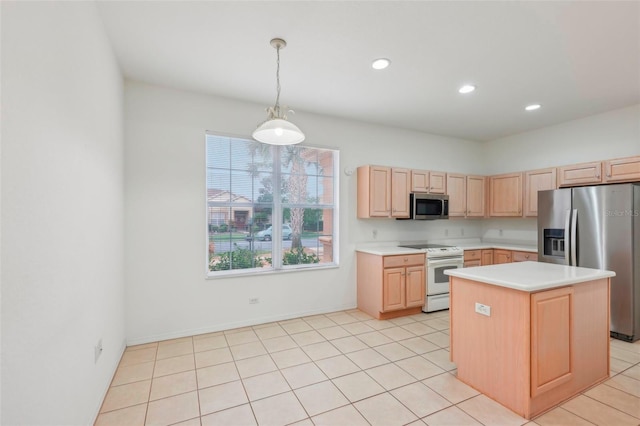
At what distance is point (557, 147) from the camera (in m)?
4.73

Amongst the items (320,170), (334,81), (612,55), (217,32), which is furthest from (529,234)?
(217,32)

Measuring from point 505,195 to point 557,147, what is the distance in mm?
1014

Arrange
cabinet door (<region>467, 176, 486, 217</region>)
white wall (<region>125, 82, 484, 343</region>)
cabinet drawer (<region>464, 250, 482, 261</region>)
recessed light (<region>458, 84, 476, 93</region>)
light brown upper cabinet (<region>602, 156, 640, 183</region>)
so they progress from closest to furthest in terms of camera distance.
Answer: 1. white wall (<region>125, 82, 484, 343</region>)
2. recessed light (<region>458, 84, 476, 93</region>)
3. light brown upper cabinet (<region>602, 156, 640, 183</region>)
4. cabinet drawer (<region>464, 250, 482, 261</region>)
5. cabinet door (<region>467, 176, 486, 217</region>)

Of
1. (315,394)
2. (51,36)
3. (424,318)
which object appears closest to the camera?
(51,36)

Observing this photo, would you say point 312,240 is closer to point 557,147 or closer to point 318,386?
point 318,386

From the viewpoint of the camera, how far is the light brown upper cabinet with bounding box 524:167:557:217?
450 centimetres

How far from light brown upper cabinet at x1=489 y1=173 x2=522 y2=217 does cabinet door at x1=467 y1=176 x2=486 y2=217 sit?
0.51 ft

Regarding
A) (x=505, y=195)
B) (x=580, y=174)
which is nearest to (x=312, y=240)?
(x=505, y=195)

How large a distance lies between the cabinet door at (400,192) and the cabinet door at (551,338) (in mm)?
2450

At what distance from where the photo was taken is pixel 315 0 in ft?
6.66

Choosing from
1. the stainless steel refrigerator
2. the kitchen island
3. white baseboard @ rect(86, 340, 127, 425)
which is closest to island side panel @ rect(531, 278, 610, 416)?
the kitchen island

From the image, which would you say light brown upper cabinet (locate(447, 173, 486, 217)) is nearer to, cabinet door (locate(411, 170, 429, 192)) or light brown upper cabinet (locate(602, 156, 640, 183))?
cabinet door (locate(411, 170, 429, 192))

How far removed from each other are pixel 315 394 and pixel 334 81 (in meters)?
2.97

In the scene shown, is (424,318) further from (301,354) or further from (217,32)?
(217,32)
